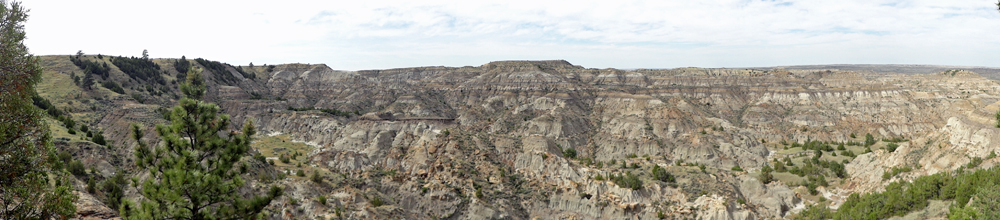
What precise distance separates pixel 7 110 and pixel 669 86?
11516cm

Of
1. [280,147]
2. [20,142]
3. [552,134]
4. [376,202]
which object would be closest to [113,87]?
[280,147]

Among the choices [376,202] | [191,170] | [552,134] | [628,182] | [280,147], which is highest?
[191,170]

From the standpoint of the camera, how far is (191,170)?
39.0 feet

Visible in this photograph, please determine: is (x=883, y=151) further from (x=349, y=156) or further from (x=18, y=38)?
(x=18, y=38)

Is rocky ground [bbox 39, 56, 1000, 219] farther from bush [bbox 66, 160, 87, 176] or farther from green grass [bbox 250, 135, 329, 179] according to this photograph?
bush [bbox 66, 160, 87, 176]

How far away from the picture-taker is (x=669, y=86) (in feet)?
364

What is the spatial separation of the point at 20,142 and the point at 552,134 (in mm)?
68473

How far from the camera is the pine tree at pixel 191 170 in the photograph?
38.0 ft

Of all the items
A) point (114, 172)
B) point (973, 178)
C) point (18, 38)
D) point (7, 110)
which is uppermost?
point (18, 38)

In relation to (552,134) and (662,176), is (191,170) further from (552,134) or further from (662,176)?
(552,134)

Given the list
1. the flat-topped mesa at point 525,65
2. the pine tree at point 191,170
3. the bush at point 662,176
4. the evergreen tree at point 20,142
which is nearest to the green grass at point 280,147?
the bush at point 662,176

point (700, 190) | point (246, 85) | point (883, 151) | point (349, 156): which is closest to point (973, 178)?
point (700, 190)

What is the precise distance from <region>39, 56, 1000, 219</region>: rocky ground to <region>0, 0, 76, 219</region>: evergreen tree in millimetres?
6550

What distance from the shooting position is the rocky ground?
125 feet
